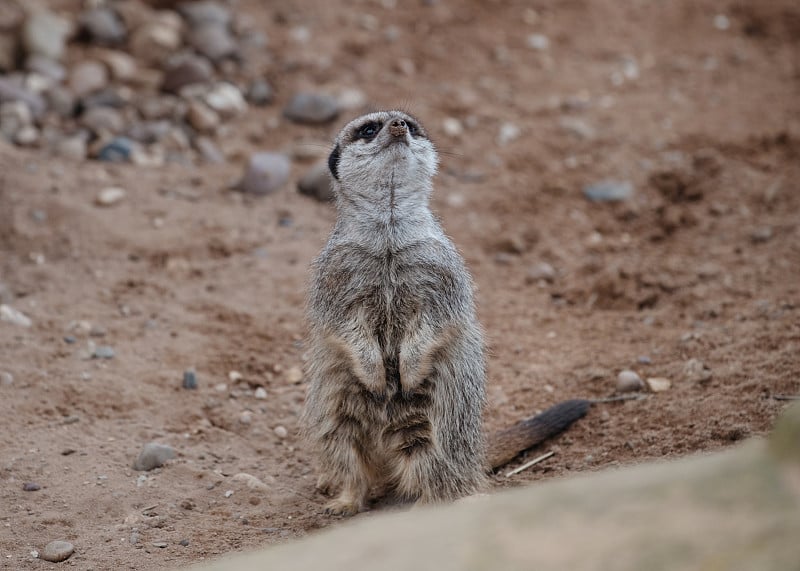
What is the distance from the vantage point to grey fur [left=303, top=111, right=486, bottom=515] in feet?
10.5

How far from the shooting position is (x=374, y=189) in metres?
3.32

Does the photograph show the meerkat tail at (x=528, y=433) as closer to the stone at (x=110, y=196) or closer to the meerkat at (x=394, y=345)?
the meerkat at (x=394, y=345)

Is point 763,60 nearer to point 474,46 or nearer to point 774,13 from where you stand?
point 774,13

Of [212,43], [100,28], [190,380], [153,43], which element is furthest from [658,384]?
[100,28]

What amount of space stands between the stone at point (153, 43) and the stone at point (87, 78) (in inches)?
12.5

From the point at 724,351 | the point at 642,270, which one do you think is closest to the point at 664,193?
the point at 642,270

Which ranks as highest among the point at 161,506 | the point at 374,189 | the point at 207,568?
the point at 374,189

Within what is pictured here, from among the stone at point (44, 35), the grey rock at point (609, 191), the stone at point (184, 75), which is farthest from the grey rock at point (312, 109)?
the grey rock at point (609, 191)

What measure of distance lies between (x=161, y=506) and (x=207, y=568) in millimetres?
1606

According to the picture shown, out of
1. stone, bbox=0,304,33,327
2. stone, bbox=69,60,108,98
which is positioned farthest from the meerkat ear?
stone, bbox=69,60,108,98

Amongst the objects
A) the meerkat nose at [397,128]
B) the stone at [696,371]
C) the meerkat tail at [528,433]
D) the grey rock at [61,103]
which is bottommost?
the meerkat tail at [528,433]

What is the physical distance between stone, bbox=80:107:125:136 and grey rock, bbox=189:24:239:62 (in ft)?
3.21

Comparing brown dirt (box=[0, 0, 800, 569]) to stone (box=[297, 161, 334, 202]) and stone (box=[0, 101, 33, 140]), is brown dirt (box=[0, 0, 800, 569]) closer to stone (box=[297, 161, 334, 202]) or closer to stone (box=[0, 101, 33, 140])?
stone (box=[297, 161, 334, 202])

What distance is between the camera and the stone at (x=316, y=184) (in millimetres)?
5594
